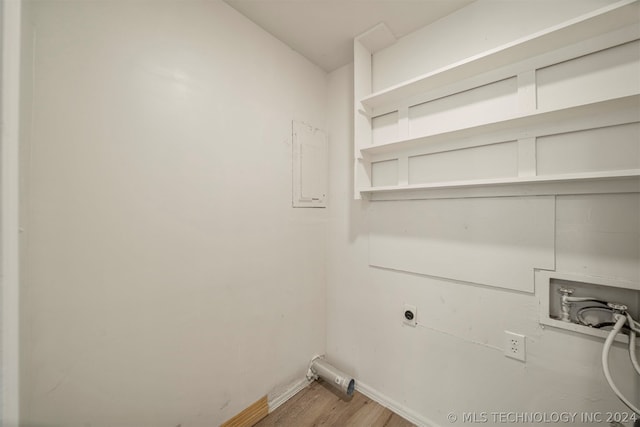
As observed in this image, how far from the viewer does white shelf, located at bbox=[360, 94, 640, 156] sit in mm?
877

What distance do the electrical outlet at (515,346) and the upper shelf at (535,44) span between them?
1.34 m

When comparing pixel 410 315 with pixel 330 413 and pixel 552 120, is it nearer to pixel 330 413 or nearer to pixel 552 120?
pixel 330 413

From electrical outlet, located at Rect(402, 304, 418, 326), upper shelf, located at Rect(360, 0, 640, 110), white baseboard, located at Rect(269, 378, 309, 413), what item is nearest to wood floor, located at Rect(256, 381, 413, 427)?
white baseboard, located at Rect(269, 378, 309, 413)

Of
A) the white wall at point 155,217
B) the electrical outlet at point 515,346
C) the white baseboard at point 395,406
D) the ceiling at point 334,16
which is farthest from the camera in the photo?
the white baseboard at point 395,406

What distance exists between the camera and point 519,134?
43.3 inches

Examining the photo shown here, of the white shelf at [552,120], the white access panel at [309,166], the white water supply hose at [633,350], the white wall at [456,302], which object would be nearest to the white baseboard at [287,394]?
the white wall at [456,302]

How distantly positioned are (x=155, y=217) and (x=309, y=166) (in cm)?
104

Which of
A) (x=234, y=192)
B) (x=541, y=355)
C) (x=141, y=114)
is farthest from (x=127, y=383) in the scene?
(x=541, y=355)

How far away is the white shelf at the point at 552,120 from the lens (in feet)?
2.88

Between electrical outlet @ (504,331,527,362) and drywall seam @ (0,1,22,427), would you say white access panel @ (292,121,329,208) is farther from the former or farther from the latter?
electrical outlet @ (504,331,527,362)

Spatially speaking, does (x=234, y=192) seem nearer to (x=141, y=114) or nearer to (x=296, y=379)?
(x=141, y=114)

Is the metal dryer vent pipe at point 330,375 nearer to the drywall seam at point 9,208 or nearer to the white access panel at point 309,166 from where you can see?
the white access panel at point 309,166

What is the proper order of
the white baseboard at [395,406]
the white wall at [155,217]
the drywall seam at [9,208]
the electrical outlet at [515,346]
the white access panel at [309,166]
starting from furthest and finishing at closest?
the white access panel at [309,166] < the white baseboard at [395,406] < the electrical outlet at [515,346] < the white wall at [155,217] < the drywall seam at [9,208]

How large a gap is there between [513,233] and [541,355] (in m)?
0.58
